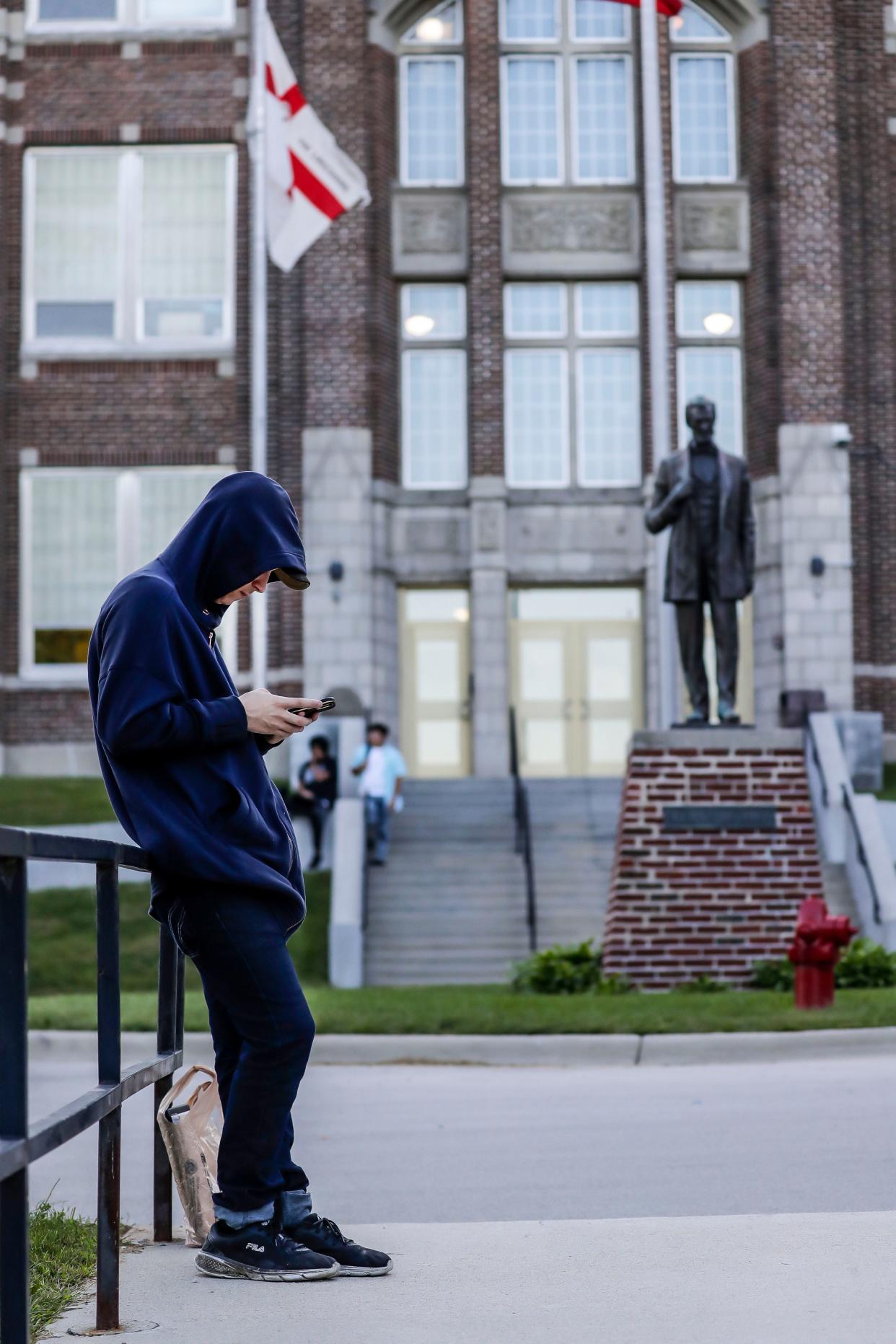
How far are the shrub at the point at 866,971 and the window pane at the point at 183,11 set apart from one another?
1936 cm

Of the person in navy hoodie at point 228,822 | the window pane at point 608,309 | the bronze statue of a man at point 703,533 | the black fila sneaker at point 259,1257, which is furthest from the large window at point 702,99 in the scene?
the black fila sneaker at point 259,1257

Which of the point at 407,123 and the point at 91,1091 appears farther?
the point at 407,123

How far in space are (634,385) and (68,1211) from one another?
22.6 metres

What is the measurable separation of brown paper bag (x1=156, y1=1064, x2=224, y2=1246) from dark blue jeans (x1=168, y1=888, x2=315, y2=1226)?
1.20 feet

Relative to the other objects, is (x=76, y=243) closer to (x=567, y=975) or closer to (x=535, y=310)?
(x=535, y=310)

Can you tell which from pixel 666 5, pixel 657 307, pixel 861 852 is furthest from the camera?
pixel 666 5

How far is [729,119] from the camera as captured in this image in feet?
91.0

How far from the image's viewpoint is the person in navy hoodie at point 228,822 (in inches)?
156

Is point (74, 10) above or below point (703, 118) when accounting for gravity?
above

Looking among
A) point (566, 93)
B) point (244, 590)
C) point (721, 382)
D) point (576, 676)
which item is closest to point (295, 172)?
point (566, 93)

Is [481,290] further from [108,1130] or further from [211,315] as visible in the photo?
[108,1130]

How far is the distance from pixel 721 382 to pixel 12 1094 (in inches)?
996

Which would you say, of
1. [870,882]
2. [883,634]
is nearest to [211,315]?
[883,634]

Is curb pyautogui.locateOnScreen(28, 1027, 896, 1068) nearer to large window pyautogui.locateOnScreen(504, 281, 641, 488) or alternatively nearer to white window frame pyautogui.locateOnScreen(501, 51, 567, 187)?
large window pyautogui.locateOnScreen(504, 281, 641, 488)
